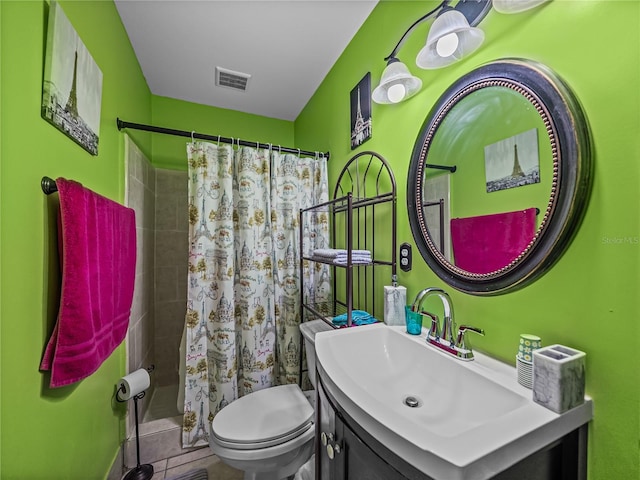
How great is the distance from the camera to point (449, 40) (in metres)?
0.80

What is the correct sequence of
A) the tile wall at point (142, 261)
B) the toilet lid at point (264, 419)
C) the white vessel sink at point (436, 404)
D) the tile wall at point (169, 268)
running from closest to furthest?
the white vessel sink at point (436, 404) → the toilet lid at point (264, 419) → the tile wall at point (142, 261) → the tile wall at point (169, 268)

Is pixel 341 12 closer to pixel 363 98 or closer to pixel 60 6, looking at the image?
pixel 363 98

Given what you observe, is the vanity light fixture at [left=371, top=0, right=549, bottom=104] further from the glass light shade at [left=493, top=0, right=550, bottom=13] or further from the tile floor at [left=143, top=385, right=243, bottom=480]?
the tile floor at [left=143, top=385, right=243, bottom=480]

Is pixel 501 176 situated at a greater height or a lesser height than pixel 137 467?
greater

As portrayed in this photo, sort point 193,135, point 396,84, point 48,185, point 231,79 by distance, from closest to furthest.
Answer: point 48,185
point 396,84
point 193,135
point 231,79

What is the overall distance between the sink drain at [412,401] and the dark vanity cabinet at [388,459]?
0.21 meters

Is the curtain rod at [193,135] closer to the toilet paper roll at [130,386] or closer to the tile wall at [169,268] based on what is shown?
the tile wall at [169,268]

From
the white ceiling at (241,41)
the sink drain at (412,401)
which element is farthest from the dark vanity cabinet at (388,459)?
the white ceiling at (241,41)

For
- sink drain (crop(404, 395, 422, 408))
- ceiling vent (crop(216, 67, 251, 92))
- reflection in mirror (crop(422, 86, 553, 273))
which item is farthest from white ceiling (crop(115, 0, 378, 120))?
sink drain (crop(404, 395, 422, 408))

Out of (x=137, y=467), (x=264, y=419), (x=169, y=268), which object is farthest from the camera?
(x=169, y=268)

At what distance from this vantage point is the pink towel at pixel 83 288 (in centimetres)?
75

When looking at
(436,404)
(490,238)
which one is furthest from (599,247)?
(436,404)

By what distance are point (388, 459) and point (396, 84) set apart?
4.04ft

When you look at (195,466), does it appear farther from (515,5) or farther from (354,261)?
(515,5)
